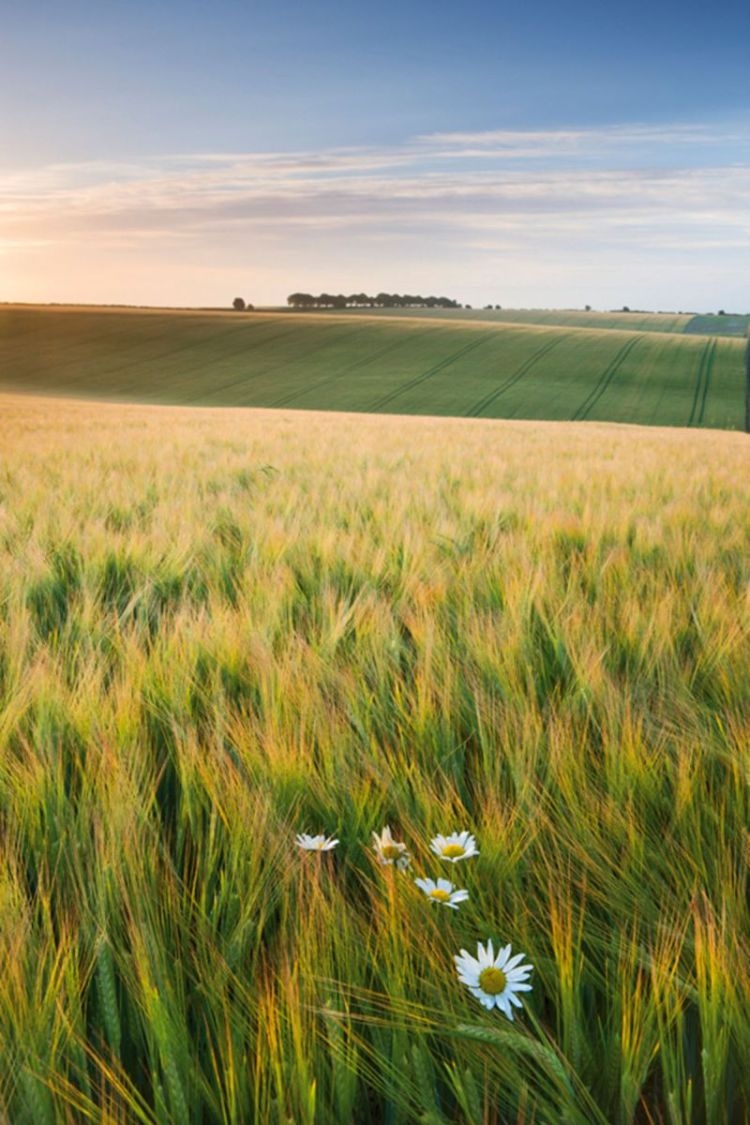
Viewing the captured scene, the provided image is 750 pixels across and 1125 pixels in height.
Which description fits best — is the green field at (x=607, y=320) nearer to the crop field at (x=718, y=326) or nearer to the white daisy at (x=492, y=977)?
the crop field at (x=718, y=326)

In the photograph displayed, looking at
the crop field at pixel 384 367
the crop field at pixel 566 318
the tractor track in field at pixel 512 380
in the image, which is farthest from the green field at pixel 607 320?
the tractor track in field at pixel 512 380

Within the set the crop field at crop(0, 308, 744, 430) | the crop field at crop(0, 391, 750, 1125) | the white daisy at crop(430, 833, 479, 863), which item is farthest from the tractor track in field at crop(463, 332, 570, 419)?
the white daisy at crop(430, 833, 479, 863)

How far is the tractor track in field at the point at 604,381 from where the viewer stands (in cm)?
3860

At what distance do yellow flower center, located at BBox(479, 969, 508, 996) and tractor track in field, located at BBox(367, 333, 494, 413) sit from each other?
38.7 meters

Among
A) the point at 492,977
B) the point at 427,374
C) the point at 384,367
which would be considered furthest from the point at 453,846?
the point at 384,367

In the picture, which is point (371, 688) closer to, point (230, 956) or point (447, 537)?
point (230, 956)

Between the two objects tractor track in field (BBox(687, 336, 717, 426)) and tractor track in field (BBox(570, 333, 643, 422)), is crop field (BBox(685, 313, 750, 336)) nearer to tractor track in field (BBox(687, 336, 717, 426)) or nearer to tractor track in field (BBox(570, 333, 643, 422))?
tractor track in field (BBox(687, 336, 717, 426))

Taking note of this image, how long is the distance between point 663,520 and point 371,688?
7.30 feet

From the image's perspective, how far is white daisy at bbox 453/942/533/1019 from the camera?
26.0 inches

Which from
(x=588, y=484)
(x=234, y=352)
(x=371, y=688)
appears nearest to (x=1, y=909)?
(x=371, y=688)

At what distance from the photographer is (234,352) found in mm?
53219

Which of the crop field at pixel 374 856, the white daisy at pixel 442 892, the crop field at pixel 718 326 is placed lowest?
the crop field at pixel 374 856

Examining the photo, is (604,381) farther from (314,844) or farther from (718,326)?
(314,844)

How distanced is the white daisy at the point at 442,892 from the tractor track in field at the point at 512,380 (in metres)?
37.3
